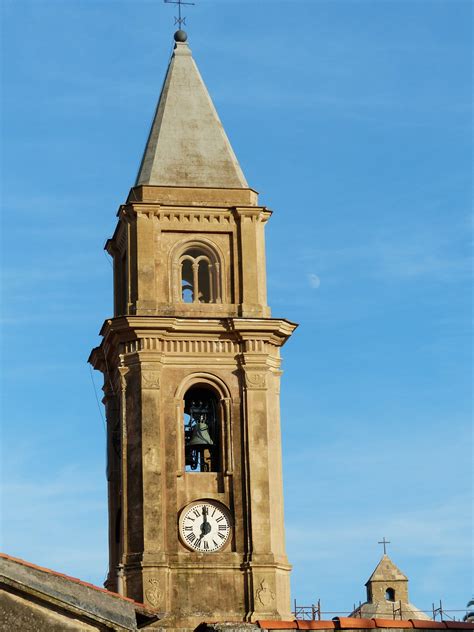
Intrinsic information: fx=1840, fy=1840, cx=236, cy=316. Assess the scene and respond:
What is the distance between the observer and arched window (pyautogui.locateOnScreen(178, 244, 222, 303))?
1722 inches

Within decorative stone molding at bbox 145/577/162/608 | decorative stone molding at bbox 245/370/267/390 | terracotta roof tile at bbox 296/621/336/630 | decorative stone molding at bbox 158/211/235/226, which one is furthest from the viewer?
decorative stone molding at bbox 158/211/235/226

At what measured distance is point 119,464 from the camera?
43.3 meters

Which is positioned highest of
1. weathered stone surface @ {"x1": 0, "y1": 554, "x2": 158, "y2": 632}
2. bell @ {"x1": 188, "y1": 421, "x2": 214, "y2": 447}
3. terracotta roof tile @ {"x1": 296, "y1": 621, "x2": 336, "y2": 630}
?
A: bell @ {"x1": 188, "y1": 421, "x2": 214, "y2": 447}

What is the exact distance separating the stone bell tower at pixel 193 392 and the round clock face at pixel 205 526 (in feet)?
0.10

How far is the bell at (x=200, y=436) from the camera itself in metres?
42.4

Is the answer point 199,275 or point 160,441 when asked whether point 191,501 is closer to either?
point 160,441

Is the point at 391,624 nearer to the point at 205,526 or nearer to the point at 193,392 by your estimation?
the point at 205,526

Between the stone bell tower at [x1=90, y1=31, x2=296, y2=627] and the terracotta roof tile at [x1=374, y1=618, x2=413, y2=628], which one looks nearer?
the terracotta roof tile at [x1=374, y1=618, x2=413, y2=628]

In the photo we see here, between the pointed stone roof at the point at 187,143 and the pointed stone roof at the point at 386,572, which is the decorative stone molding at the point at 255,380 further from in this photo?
the pointed stone roof at the point at 386,572

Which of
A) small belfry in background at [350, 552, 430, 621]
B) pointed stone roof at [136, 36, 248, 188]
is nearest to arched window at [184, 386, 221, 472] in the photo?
pointed stone roof at [136, 36, 248, 188]

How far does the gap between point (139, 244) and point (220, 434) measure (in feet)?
16.1

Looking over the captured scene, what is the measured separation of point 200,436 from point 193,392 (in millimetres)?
1233

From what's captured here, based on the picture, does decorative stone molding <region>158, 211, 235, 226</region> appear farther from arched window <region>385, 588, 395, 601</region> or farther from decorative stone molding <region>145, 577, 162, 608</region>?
arched window <region>385, 588, 395, 601</region>

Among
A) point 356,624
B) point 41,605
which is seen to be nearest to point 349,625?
point 356,624
